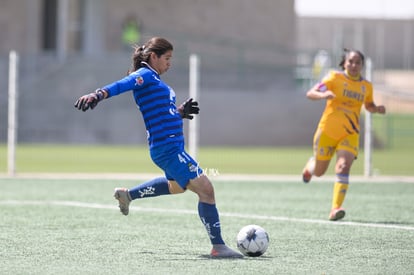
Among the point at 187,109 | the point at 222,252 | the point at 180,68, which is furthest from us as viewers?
the point at 180,68

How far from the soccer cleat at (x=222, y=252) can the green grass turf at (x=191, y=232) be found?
103 mm

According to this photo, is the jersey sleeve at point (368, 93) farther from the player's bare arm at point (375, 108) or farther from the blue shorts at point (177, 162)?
the blue shorts at point (177, 162)

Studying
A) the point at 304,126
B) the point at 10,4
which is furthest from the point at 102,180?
the point at 10,4

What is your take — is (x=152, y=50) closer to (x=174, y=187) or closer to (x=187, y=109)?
(x=187, y=109)

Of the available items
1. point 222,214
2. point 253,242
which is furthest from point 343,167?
point 253,242

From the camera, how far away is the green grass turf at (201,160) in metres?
22.7

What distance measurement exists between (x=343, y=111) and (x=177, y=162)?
4373 mm

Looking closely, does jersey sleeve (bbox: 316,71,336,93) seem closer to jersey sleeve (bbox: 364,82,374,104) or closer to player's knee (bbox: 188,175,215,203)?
jersey sleeve (bbox: 364,82,374,104)

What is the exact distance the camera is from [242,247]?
9305 mm

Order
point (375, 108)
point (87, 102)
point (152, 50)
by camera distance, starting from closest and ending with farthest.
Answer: point (87, 102), point (152, 50), point (375, 108)

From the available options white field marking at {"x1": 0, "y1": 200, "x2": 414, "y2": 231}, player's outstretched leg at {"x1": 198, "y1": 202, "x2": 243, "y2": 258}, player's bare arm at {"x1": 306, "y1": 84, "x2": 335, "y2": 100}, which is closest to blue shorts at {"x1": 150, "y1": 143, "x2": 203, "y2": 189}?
player's outstretched leg at {"x1": 198, "y1": 202, "x2": 243, "y2": 258}

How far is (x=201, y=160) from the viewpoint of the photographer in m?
25.9

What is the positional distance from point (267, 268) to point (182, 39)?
2924cm

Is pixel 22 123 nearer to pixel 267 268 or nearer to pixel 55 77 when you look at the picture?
pixel 55 77
